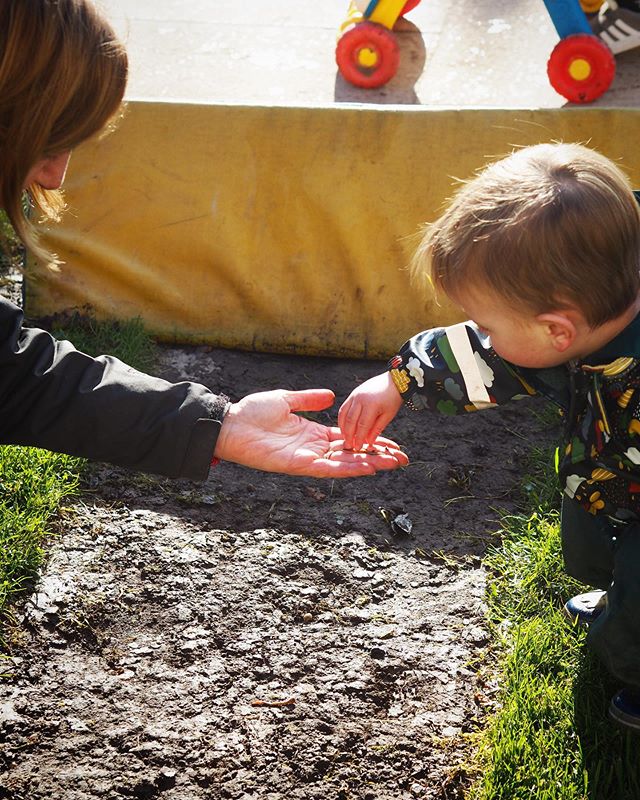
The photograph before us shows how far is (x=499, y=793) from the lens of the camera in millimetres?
1934

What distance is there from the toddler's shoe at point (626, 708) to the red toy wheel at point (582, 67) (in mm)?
3180

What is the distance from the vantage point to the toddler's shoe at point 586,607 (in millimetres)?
2359

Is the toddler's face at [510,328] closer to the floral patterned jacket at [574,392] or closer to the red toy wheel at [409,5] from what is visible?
the floral patterned jacket at [574,392]

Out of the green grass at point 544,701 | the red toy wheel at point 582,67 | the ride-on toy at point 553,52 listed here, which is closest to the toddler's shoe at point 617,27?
the ride-on toy at point 553,52

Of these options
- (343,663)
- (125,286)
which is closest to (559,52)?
(125,286)

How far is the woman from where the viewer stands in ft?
5.28

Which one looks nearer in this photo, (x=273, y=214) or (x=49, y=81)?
(x=49, y=81)

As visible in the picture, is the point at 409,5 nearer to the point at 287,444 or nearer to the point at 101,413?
the point at 287,444

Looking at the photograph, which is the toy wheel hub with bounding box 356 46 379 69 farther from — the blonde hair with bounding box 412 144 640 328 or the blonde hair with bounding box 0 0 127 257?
the blonde hair with bounding box 0 0 127 257

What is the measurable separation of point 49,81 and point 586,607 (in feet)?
5.95

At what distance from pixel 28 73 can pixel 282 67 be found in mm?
3635

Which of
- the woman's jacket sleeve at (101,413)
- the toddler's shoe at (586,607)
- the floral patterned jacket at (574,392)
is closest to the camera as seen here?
the floral patterned jacket at (574,392)

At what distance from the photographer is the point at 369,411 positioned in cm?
226

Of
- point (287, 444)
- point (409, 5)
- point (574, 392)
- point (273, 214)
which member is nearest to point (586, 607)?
point (574, 392)
